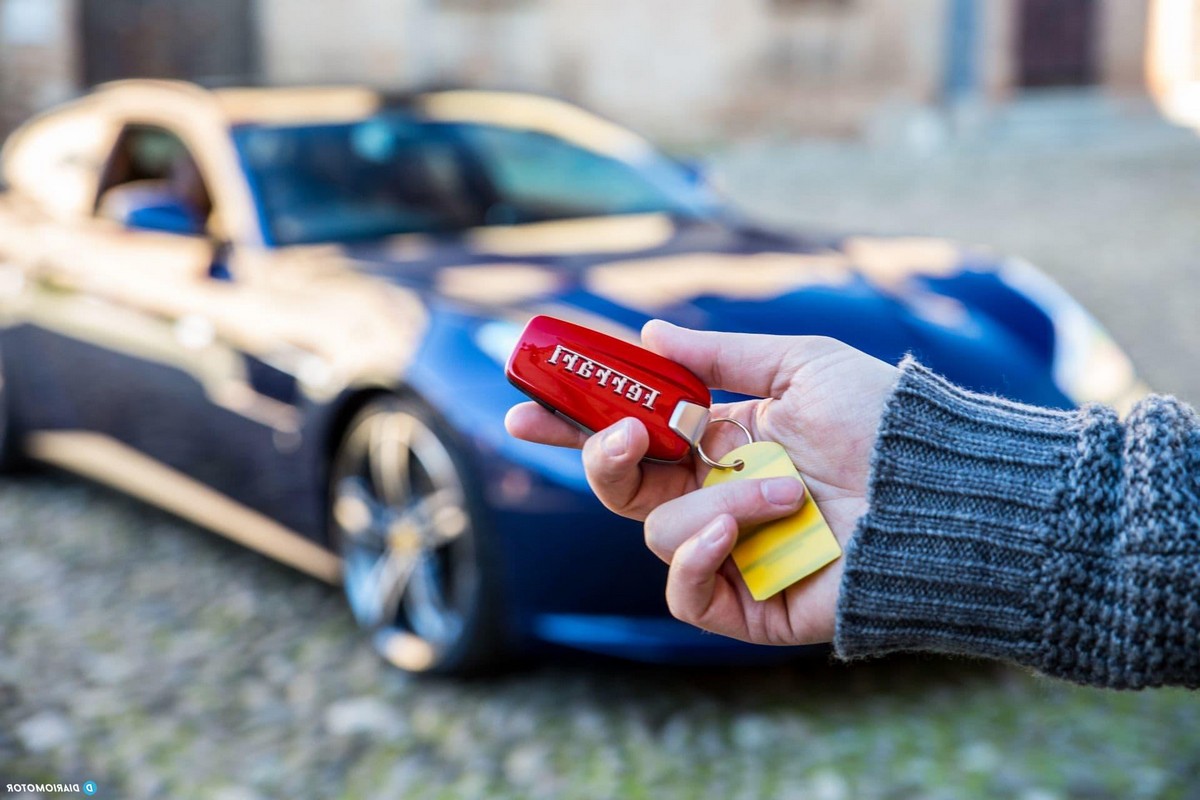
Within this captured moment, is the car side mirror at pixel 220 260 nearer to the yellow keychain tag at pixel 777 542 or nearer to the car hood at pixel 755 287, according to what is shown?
the car hood at pixel 755 287

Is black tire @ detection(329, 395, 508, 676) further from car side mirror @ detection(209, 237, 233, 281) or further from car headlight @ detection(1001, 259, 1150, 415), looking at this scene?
car headlight @ detection(1001, 259, 1150, 415)

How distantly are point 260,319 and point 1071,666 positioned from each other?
266 cm

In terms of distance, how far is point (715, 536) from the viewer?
5.36ft

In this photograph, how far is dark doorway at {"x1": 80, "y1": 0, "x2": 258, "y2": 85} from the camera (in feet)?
50.3

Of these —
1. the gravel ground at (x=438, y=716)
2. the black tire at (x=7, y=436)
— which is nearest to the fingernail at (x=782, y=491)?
the gravel ground at (x=438, y=716)

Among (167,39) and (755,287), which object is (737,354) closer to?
(755,287)

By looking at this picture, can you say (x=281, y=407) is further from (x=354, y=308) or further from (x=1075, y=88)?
(x=1075, y=88)

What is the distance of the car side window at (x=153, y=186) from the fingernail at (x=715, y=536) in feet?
9.32

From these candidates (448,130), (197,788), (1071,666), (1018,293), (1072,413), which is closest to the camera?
(1071,666)

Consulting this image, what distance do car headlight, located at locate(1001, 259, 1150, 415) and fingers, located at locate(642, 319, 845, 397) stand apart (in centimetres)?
175

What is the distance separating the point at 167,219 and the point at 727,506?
2926mm

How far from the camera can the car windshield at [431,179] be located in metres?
4.14

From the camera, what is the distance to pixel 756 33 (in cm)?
1645

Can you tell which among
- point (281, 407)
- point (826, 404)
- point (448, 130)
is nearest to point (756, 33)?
point (448, 130)
